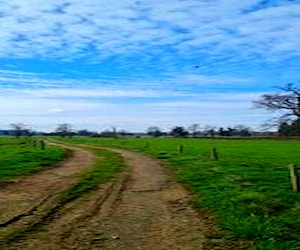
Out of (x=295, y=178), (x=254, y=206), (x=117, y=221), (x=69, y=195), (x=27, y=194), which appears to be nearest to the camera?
(x=117, y=221)

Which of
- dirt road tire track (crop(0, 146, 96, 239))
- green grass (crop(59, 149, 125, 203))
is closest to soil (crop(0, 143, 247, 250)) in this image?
dirt road tire track (crop(0, 146, 96, 239))

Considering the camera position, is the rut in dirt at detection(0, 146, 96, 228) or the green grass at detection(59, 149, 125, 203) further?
the green grass at detection(59, 149, 125, 203)

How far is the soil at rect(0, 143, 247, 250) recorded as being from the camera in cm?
865

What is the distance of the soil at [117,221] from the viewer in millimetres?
8648

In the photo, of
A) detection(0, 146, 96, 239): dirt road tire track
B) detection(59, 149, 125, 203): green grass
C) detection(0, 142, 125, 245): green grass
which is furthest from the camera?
detection(59, 149, 125, 203): green grass

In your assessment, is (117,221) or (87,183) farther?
(87,183)

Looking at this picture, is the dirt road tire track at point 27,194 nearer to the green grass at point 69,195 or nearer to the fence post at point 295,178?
the green grass at point 69,195

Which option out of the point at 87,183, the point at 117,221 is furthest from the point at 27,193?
the point at 117,221

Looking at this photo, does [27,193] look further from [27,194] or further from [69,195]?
[69,195]

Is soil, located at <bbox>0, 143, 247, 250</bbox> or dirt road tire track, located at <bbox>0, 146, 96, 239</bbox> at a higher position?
dirt road tire track, located at <bbox>0, 146, 96, 239</bbox>

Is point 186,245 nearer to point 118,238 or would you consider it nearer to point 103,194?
→ point 118,238

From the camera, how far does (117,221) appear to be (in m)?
10.6

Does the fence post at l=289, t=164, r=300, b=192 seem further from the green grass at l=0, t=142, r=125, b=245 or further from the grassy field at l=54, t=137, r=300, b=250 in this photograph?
the green grass at l=0, t=142, r=125, b=245

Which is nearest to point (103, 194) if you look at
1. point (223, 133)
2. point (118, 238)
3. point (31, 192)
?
point (31, 192)
